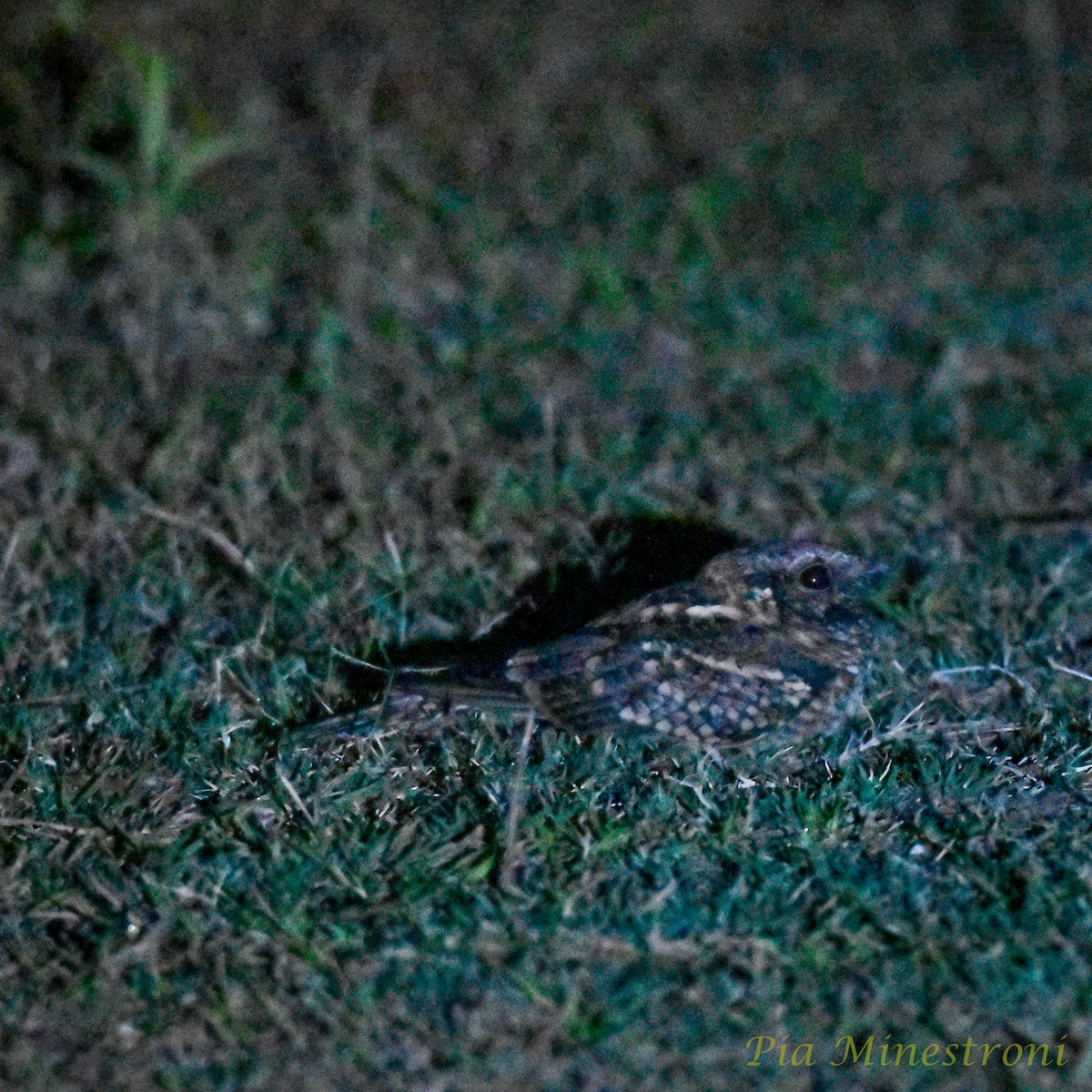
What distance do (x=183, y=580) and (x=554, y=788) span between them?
1499 mm

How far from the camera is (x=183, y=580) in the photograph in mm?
4438

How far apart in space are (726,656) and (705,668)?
3.1 inches

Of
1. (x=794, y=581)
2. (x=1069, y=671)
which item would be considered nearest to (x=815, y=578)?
(x=794, y=581)

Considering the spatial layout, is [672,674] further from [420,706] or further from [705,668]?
[420,706]

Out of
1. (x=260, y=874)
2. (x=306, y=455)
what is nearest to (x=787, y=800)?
(x=260, y=874)

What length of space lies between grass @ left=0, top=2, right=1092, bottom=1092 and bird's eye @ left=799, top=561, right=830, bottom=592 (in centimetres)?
30

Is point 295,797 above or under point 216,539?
under

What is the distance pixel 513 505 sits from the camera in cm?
484

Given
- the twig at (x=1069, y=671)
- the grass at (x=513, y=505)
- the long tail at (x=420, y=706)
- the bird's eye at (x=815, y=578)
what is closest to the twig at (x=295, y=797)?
the grass at (x=513, y=505)

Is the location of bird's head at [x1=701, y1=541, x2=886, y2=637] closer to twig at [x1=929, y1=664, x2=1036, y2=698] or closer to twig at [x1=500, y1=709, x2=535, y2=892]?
twig at [x1=929, y1=664, x2=1036, y2=698]

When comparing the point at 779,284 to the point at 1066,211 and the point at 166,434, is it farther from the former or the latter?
the point at 166,434

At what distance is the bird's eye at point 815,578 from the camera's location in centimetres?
404

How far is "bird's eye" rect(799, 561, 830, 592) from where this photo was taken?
4043 mm

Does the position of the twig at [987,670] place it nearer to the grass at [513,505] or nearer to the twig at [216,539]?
the grass at [513,505]
